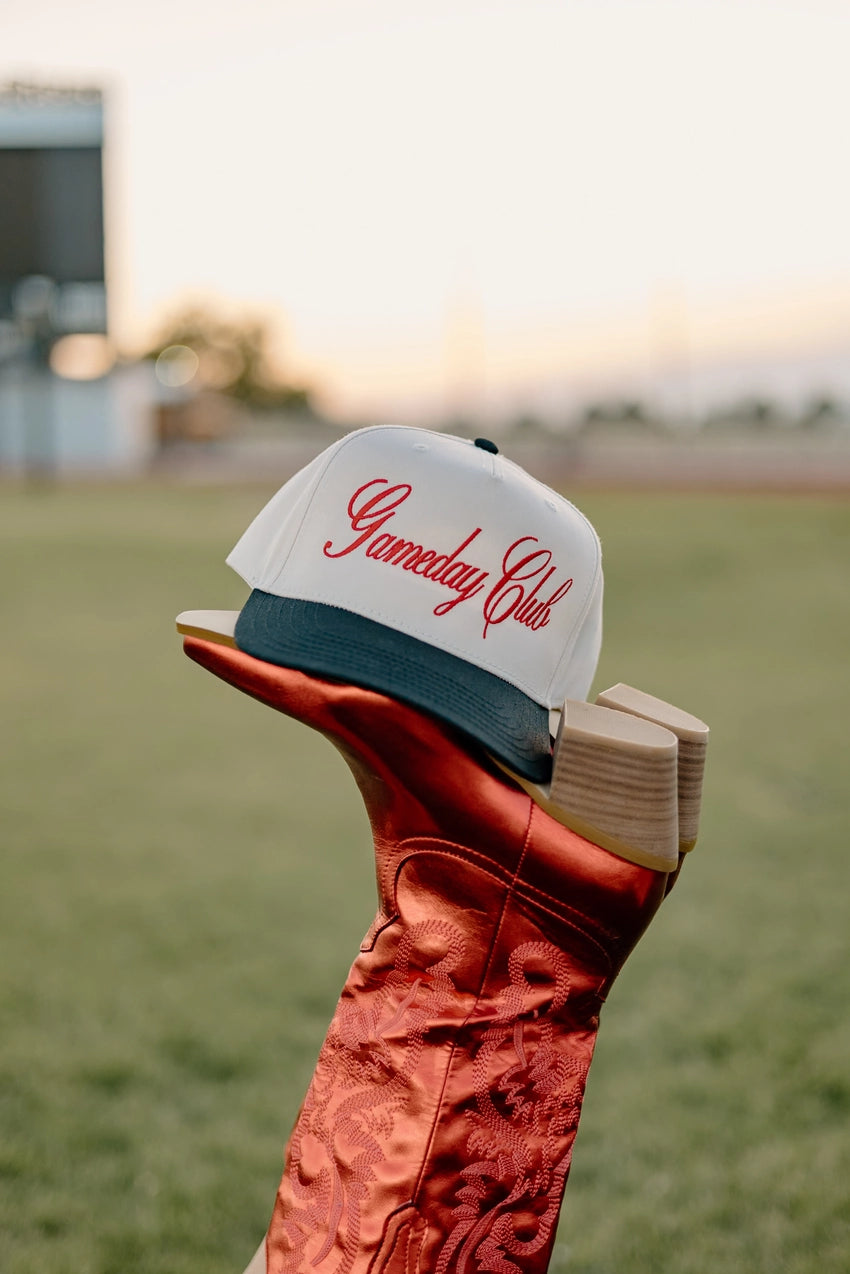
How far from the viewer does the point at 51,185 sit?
9.60 metres

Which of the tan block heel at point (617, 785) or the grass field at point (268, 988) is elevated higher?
the tan block heel at point (617, 785)

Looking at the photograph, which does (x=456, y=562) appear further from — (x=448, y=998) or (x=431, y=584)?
(x=448, y=998)

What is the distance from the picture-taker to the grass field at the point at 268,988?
1.57m

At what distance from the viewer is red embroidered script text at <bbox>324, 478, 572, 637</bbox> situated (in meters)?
0.67

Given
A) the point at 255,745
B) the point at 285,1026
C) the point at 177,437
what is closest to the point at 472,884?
the point at 285,1026

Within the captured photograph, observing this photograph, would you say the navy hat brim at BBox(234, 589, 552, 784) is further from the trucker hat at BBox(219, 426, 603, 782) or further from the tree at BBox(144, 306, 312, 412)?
the tree at BBox(144, 306, 312, 412)

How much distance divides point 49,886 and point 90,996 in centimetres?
64

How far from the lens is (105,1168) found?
1672 millimetres

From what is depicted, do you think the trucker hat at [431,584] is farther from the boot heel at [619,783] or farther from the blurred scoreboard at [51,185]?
the blurred scoreboard at [51,185]

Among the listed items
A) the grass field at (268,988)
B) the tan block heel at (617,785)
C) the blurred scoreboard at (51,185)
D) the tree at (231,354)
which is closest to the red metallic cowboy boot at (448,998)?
the tan block heel at (617,785)

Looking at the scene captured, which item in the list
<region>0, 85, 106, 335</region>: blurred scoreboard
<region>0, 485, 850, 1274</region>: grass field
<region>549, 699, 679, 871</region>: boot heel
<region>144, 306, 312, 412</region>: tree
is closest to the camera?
<region>549, 699, 679, 871</region>: boot heel

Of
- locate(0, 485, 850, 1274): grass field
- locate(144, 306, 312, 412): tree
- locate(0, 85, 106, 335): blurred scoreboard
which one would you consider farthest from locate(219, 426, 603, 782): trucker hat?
locate(144, 306, 312, 412): tree

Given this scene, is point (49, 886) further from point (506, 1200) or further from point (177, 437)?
point (177, 437)

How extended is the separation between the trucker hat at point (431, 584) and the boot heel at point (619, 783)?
3cm
